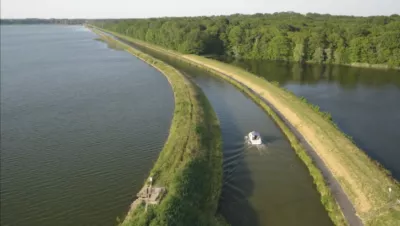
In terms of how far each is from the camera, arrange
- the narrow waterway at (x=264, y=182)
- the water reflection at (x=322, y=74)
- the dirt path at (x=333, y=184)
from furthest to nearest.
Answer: the water reflection at (x=322, y=74)
the narrow waterway at (x=264, y=182)
the dirt path at (x=333, y=184)

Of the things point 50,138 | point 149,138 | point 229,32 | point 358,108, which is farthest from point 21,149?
point 229,32

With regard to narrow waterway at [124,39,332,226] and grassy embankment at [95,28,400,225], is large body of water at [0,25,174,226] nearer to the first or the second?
narrow waterway at [124,39,332,226]

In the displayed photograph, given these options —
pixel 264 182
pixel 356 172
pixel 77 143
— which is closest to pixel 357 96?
pixel 356 172

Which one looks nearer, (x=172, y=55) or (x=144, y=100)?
(x=144, y=100)

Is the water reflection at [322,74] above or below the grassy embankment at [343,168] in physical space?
above

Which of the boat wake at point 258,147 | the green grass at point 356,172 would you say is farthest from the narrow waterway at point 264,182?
the green grass at point 356,172

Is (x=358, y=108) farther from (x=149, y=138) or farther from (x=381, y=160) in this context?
(x=149, y=138)

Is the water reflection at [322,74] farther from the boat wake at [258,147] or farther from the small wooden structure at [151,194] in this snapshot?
the small wooden structure at [151,194]
